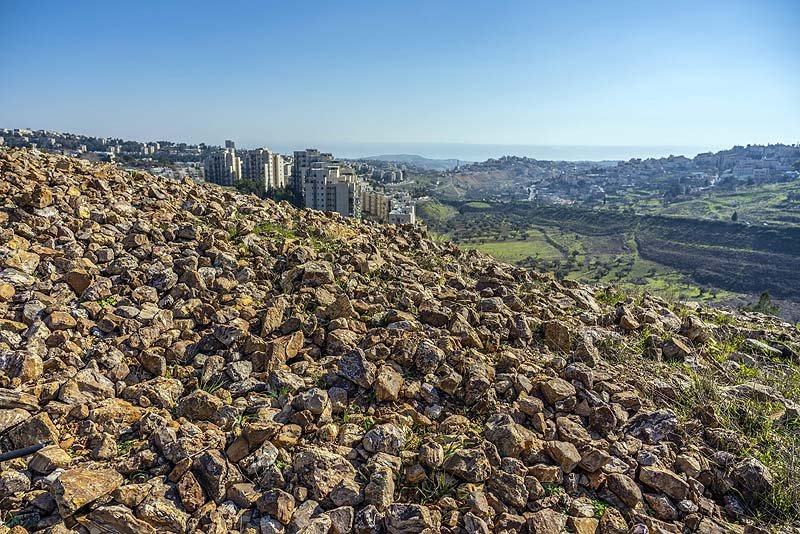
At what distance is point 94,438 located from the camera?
3631mm

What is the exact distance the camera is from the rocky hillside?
132 inches

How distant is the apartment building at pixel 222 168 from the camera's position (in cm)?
7031

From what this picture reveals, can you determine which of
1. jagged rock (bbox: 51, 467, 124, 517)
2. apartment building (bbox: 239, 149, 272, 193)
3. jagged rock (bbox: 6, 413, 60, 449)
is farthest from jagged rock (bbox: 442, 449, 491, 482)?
apartment building (bbox: 239, 149, 272, 193)

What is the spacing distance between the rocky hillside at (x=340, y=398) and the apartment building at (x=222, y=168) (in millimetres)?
67171

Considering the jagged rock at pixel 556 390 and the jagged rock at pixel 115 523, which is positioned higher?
the jagged rock at pixel 556 390

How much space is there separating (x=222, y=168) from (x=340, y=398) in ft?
241

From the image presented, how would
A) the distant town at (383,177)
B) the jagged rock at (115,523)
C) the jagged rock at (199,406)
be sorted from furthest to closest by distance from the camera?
the distant town at (383,177)
the jagged rock at (199,406)
the jagged rock at (115,523)

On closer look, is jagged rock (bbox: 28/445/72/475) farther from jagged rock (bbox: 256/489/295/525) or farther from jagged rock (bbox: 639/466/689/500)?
jagged rock (bbox: 639/466/689/500)

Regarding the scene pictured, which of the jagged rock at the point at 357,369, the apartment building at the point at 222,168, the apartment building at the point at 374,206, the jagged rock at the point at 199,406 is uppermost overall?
the apartment building at the point at 222,168

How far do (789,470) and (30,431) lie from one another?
5877 millimetres

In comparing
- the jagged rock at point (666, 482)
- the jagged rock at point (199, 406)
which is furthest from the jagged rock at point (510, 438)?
the jagged rock at point (199, 406)

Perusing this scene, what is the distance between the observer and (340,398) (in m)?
4.32

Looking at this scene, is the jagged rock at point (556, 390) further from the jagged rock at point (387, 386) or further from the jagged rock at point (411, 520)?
the jagged rock at point (411, 520)

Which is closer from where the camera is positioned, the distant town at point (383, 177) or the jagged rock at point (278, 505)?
the jagged rock at point (278, 505)
